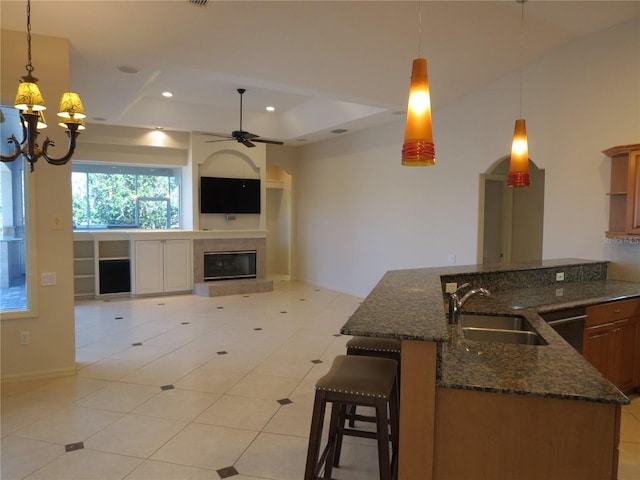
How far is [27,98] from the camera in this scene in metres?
2.37

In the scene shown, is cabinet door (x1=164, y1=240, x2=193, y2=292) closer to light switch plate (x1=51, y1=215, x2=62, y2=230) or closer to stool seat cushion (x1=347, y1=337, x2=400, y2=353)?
light switch plate (x1=51, y1=215, x2=62, y2=230)

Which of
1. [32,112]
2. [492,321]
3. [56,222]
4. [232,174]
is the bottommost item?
[492,321]

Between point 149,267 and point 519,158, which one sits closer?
point 519,158

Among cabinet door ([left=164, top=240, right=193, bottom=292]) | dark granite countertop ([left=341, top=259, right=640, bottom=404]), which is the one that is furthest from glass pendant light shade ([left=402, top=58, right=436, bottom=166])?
cabinet door ([left=164, top=240, right=193, bottom=292])

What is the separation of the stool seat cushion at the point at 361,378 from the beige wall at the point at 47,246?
2.97 metres

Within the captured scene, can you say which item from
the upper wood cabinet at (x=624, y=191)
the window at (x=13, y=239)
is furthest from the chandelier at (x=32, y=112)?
the upper wood cabinet at (x=624, y=191)

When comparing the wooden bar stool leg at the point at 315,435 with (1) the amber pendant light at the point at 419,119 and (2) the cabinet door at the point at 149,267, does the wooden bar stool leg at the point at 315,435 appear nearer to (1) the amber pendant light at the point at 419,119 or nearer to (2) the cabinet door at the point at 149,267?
(1) the amber pendant light at the point at 419,119

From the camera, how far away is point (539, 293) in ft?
11.1

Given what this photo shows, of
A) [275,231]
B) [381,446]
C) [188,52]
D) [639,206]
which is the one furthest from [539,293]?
[275,231]

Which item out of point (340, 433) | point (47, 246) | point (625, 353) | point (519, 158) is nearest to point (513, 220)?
point (625, 353)

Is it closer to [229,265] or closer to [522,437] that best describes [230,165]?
[229,265]

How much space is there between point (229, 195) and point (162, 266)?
6.25 ft

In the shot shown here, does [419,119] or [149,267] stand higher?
[419,119]

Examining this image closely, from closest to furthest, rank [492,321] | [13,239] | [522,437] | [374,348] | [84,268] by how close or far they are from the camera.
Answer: [522,437]
[374,348]
[492,321]
[13,239]
[84,268]
